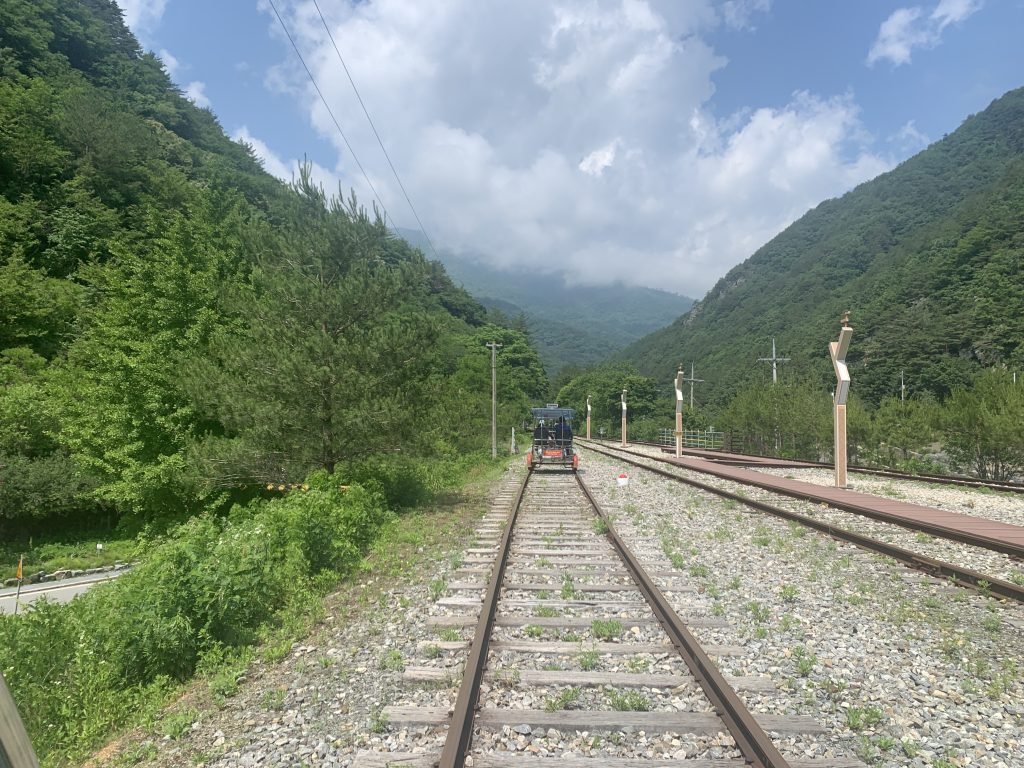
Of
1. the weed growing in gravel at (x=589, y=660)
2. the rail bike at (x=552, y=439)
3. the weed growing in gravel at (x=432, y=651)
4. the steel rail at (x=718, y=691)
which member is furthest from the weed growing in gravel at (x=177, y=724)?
the rail bike at (x=552, y=439)

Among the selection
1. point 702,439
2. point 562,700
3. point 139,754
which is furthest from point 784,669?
point 702,439

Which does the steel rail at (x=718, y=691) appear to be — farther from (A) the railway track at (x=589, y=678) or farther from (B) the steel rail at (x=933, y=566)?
(B) the steel rail at (x=933, y=566)

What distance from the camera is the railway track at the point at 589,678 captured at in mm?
3334

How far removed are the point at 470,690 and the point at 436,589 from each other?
2694 mm

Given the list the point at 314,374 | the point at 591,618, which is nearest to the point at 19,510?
the point at 314,374

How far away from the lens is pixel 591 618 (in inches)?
217

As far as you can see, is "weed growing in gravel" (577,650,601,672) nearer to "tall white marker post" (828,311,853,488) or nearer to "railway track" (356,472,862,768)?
"railway track" (356,472,862,768)

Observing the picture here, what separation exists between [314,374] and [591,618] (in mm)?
A: 8788

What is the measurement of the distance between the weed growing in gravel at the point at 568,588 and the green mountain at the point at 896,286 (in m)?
38.3

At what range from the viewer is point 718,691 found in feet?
12.7

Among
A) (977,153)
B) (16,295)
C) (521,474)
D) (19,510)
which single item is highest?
(977,153)

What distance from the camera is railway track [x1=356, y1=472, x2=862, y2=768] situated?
3334 mm

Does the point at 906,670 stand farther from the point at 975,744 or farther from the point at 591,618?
the point at 591,618

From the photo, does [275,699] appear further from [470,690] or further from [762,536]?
[762,536]
